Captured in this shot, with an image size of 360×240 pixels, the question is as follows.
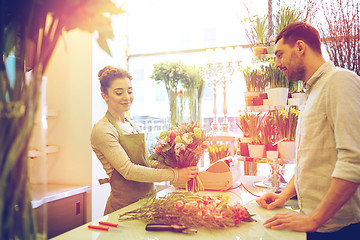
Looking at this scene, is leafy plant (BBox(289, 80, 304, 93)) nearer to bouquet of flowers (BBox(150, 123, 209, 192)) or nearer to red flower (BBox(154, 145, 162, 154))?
bouquet of flowers (BBox(150, 123, 209, 192))

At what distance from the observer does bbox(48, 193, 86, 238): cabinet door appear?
249 cm

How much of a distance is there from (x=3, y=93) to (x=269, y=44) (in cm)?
234

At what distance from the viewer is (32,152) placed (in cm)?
48

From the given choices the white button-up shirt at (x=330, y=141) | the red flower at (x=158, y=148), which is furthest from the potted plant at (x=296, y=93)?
the red flower at (x=158, y=148)

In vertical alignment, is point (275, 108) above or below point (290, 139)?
above

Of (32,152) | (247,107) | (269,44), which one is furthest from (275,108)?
(32,152)

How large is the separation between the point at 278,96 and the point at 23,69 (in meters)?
1.89

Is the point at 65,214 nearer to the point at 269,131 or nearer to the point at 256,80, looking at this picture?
the point at 269,131

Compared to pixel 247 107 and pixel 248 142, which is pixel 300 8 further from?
pixel 248 142

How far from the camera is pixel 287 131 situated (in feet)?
6.58

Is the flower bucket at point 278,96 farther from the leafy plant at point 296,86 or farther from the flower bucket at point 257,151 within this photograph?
the flower bucket at point 257,151

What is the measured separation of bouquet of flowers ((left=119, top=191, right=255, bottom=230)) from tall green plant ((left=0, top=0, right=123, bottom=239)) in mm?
805

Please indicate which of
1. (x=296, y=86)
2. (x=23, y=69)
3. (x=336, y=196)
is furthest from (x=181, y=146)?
(x=23, y=69)

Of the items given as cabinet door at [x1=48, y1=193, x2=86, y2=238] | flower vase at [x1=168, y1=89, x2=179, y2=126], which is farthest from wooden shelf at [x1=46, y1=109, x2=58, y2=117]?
flower vase at [x1=168, y1=89, x2=179, y2=126]
